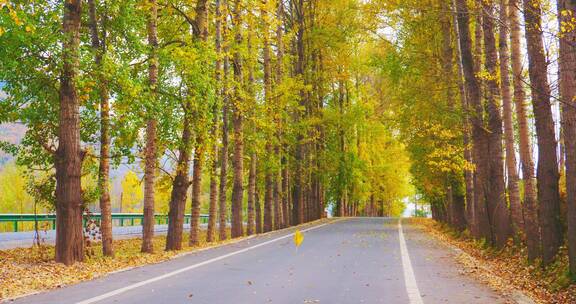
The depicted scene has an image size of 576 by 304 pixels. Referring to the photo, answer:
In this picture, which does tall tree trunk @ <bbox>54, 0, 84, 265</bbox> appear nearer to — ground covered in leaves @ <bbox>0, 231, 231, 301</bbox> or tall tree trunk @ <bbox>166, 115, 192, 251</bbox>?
ground covered in leaves @ <bbox>0, 231, 231, 301</bbox>

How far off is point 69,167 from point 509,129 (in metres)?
10.3

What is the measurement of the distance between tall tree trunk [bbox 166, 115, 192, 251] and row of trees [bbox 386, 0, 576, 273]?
298 inches

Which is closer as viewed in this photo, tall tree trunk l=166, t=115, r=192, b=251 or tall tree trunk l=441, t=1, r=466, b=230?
tall tree trunk l=166, t=115, r=192, b=251

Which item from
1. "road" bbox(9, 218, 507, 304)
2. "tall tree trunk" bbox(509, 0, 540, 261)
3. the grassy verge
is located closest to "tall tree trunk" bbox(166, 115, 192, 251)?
"road" bbox(9, 218, 507, 304)

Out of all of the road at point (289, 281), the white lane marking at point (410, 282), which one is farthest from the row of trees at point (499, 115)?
the white lane marking at point (410, 282)

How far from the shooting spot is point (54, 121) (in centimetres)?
1761

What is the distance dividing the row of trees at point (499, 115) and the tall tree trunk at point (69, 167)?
7.84 metres

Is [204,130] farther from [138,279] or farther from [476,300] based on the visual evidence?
[476,300]

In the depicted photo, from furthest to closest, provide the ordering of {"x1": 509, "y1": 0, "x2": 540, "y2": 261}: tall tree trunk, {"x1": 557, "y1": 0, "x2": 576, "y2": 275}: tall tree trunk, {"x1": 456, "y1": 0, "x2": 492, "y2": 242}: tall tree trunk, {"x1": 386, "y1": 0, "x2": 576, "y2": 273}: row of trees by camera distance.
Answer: {"x1": 456, "y1": 0, "x2": 492, "y2": 242}: tall tree trunk < {"x1": 509, "y1": 0, "x2": 540, "y2": 261}: tall tree trunk < {"x1": 386, "y1": 0, "x2": 576, "y2": 273}: row of trees < {"x1": 557, "y1": 0, "x2": 576, "y2": 275}: tall tree trunk

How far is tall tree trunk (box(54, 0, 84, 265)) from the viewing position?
13812mm

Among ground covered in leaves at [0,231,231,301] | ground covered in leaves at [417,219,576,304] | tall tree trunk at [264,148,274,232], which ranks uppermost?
tall tree trunk at [264,148,274,232]

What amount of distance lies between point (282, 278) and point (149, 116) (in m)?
6.28

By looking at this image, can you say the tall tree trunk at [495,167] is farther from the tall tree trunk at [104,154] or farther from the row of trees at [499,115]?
the tall tree trunk at [104,154]

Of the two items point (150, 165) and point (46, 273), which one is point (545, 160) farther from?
point (150, 165)
